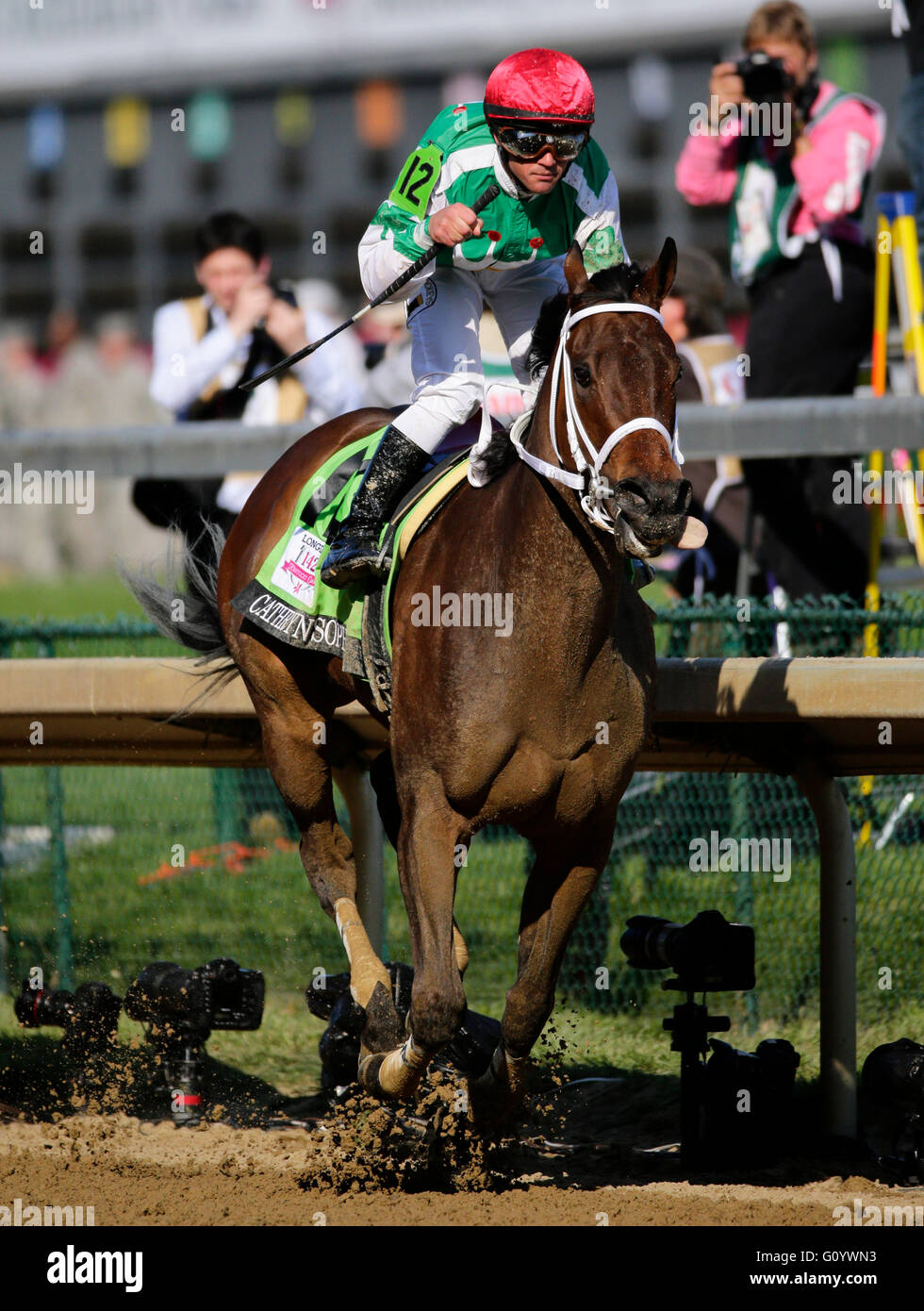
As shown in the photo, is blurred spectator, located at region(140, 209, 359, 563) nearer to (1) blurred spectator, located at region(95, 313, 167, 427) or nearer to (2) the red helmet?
(2) the red helmet

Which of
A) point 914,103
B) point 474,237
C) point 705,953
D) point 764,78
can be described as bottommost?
point 705,953

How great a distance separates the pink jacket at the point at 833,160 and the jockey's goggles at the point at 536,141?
11.0 ft

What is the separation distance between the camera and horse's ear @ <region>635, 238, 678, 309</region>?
4.46m

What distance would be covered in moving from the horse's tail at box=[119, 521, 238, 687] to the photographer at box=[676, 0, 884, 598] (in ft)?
8.74

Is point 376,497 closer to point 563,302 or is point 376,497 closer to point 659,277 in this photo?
point 563,302

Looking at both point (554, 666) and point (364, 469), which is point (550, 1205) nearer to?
point (554, 666)

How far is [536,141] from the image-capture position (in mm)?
4738

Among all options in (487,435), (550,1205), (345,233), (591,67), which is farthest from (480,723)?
(345,233)

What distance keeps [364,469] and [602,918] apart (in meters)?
2.70

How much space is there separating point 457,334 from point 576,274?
902 millimetres

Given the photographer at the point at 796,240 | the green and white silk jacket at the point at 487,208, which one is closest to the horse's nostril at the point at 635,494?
the green and white silk jacket at the point at 487,208

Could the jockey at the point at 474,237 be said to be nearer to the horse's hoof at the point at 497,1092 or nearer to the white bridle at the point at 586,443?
the white bridle at the point at 586,443

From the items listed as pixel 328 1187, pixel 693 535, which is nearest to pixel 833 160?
pixel 693 535

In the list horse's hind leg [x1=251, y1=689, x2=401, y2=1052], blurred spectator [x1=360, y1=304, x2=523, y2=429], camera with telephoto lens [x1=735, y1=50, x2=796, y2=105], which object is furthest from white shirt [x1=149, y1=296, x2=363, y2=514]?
horse's hind leg [x1=251, y1=689, x2=401, y2=1052]
